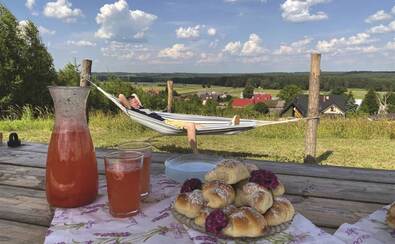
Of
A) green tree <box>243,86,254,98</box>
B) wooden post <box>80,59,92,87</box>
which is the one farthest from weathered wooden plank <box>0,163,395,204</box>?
green tree <box>243,86,254,98</box>

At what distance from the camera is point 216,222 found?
0.61 metres

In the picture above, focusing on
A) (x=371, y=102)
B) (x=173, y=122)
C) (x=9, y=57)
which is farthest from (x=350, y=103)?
(x=173, y=122)

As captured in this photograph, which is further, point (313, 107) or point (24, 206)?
point (313, 107)

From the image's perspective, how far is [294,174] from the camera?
121cm

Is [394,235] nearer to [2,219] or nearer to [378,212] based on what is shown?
[378,212]

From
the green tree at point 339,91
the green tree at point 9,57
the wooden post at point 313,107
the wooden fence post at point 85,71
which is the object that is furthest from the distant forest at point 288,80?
the wooden post at point 313,107

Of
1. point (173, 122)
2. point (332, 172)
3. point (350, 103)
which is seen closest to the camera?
point (332, 172)

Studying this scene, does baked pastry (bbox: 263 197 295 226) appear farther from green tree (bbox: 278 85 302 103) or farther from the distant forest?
green tree (bbox: 278 85 302 103)

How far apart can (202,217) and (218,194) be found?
1.8 inches

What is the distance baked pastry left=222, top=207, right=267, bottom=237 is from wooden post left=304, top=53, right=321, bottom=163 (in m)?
3.94

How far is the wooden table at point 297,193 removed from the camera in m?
0.80

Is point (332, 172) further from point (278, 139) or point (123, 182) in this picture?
point (278, 139)

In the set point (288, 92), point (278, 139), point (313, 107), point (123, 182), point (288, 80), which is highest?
point (288, 80)

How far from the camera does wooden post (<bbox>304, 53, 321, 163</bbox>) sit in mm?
4371
